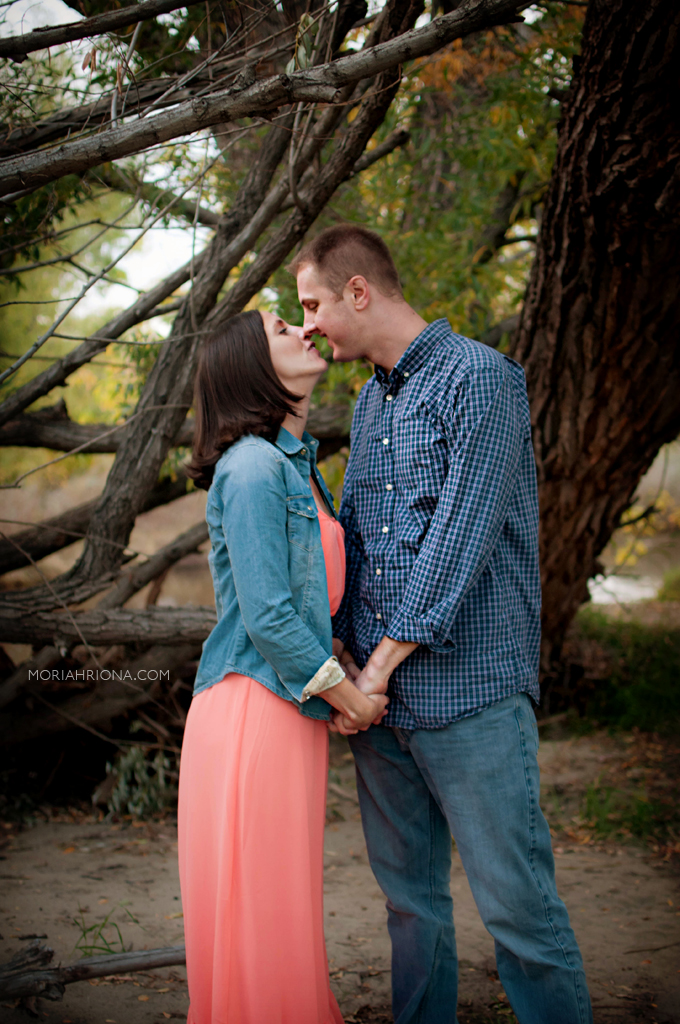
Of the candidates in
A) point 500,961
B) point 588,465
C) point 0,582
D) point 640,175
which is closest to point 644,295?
point 640,175

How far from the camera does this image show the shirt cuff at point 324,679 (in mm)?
1564

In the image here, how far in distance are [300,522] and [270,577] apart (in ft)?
0.55

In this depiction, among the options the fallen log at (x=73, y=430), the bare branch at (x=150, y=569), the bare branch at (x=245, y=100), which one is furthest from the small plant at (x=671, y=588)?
the bare branch at (x=245, y=100)

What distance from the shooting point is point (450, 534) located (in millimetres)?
1595

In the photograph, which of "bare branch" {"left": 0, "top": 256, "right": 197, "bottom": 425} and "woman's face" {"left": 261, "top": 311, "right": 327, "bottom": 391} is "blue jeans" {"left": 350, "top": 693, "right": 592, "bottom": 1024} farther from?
"bare branch" {"left": 0, "top": 256, "right": 197, "bottom": 425}

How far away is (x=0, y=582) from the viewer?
700 cm

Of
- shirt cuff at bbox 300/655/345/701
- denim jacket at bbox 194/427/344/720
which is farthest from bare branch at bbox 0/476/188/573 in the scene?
shirt cuff at bbox 300/655/345/701

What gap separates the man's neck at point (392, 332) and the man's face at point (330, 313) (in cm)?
4

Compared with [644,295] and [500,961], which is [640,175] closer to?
[644,295]

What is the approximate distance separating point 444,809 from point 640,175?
2.07m

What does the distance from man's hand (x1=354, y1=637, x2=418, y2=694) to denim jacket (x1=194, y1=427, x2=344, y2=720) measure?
0.33ft

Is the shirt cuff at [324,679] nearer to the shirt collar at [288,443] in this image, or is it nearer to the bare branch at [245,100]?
the shirt collar at [288,443]

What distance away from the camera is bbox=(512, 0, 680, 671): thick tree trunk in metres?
2.32

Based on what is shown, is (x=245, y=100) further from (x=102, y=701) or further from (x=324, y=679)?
(x=102, y=701)
